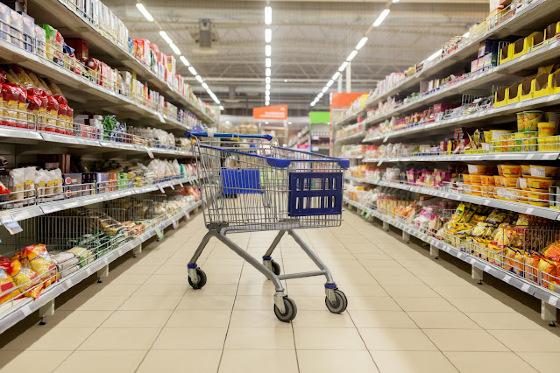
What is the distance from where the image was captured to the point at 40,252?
8.18 feet

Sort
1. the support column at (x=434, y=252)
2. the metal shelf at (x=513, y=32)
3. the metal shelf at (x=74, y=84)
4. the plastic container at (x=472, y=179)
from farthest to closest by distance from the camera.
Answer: the support column at (x=434, y=252) → the plastic container at (x=472, y=179) → the metal shelf at (x=513, y=32) → the metal shelf at (x=74, y=84)

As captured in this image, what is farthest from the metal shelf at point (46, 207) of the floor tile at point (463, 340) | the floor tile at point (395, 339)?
the floor tile at point (463, 340)

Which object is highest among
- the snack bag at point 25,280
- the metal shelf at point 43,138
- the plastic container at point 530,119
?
the plastic container at point 530,119

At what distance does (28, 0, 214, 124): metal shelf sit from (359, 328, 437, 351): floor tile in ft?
8.85

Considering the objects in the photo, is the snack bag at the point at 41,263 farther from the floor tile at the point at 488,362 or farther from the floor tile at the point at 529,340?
the floor tile at the point at 529,340

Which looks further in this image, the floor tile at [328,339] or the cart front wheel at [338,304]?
the cart front wheel at [338,304]

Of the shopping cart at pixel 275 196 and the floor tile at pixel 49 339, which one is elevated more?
the shopping cart at pixel 275 196

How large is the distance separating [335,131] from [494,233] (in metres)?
8.53

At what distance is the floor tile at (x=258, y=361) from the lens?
1.95m

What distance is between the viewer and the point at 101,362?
6.58ft

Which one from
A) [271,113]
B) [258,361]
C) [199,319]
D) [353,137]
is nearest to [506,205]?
[258,361]

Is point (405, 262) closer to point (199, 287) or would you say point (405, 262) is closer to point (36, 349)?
point (199, 287)

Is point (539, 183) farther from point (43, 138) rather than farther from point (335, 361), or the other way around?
point (43, 138)

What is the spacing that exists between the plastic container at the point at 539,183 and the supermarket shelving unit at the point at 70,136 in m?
2.95
